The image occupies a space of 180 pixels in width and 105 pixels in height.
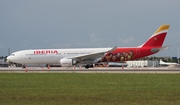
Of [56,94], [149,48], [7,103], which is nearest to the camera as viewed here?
[7,103]

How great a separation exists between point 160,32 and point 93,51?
10.3 meters

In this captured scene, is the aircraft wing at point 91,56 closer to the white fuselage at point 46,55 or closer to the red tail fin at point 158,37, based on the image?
the white fuselage at point 46,55

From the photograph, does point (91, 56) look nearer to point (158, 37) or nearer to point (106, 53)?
point (106, 53)

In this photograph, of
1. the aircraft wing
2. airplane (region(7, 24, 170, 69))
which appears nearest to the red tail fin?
airplane (region(7, 24, 170, 69))

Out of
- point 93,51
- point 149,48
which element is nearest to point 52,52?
point 93,51

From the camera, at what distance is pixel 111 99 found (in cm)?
1488

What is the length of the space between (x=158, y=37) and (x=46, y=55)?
55.5ft

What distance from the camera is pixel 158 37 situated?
54.5 meters

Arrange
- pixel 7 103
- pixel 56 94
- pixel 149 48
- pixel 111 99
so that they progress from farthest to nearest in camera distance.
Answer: pixel 149 48 < pixel 56 94 < pixel 111 99 < pixel 7 103

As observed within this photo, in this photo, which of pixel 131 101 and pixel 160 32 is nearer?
pixel 131 101

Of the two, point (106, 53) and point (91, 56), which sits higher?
point (106, 53)

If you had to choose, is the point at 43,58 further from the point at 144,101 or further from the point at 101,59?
the point at 144,101

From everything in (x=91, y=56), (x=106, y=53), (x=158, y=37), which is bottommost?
(x=91, y=56)

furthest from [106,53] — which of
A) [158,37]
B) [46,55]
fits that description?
[46,55]
